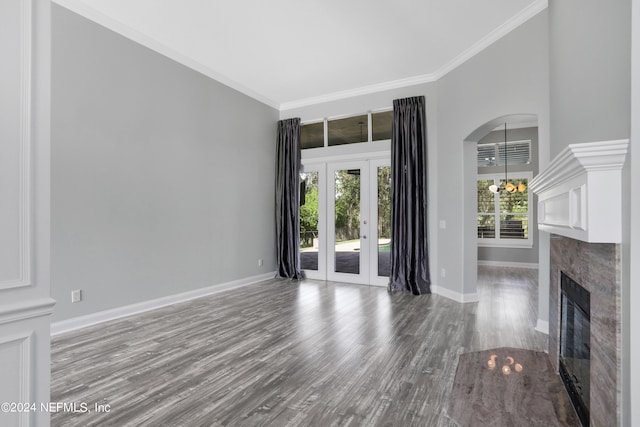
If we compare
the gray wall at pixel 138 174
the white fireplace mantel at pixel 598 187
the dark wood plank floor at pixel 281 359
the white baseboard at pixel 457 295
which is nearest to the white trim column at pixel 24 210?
the dark wood plank floor at pixel 281 359

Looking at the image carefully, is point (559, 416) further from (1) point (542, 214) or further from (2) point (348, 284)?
(2) point (348, 284)

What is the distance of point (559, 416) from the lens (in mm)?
1923

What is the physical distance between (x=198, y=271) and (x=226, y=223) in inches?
34.5

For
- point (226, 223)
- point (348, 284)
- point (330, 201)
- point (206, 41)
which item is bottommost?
point (348, 284)

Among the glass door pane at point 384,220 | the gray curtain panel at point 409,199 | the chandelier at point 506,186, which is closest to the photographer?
the gray curtain panel at point 409,199

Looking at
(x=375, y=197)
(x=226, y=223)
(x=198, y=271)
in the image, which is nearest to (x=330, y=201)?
(x=375, y=197)

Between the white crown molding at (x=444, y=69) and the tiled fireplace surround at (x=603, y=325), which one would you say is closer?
the tiled fireplace surround at (x=603, y=325)

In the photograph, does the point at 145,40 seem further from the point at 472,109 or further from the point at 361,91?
the point at 472,109

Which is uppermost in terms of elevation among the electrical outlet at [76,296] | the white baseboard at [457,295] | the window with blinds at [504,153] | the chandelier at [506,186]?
the window with blinds at [504,153]

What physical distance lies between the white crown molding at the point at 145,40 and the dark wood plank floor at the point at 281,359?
3.23 m

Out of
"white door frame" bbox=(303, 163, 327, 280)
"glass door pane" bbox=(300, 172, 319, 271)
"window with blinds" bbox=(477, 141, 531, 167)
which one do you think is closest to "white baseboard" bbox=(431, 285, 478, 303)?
"white door frame" bbox=(303, 163, 327, 280)

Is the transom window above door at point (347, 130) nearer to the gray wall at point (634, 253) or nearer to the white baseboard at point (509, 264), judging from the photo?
the gray wall at point (634, 253)

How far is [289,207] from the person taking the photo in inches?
246

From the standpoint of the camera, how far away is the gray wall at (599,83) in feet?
4.30
